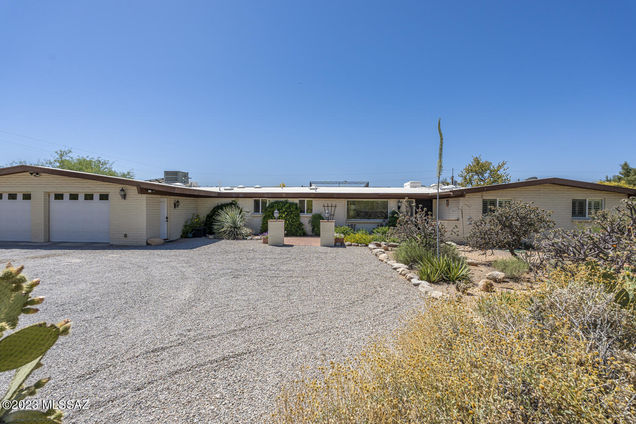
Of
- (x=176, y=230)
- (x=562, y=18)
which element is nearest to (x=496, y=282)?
(x=562, y=18)

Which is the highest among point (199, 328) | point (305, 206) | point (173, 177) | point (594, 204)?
point (173, 177)

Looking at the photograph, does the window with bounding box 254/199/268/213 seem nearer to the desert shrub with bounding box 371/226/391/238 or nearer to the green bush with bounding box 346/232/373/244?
the green bush with bounding box 346/232/373/244

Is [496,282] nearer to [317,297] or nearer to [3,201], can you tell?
[317,297]

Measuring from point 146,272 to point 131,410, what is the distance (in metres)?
6.01

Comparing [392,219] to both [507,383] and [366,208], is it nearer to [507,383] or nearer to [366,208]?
[366,208]

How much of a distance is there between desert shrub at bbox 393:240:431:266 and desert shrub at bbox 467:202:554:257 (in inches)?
76.4

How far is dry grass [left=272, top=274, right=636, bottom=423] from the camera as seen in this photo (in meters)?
1.58

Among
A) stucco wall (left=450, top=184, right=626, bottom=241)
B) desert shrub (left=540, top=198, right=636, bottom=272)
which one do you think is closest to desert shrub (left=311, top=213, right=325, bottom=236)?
stucco wall (left=450, top=184, right=626, bottom=241)

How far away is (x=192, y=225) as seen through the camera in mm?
16109

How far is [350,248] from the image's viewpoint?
1268 cm

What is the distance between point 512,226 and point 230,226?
41.1 ft

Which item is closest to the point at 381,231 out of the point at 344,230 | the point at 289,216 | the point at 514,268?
the point at 344,230

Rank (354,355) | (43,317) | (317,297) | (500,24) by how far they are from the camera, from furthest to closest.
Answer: (500,24)
(317,297)
(43,317)
(354,355)

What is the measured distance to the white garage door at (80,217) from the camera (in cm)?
1289
